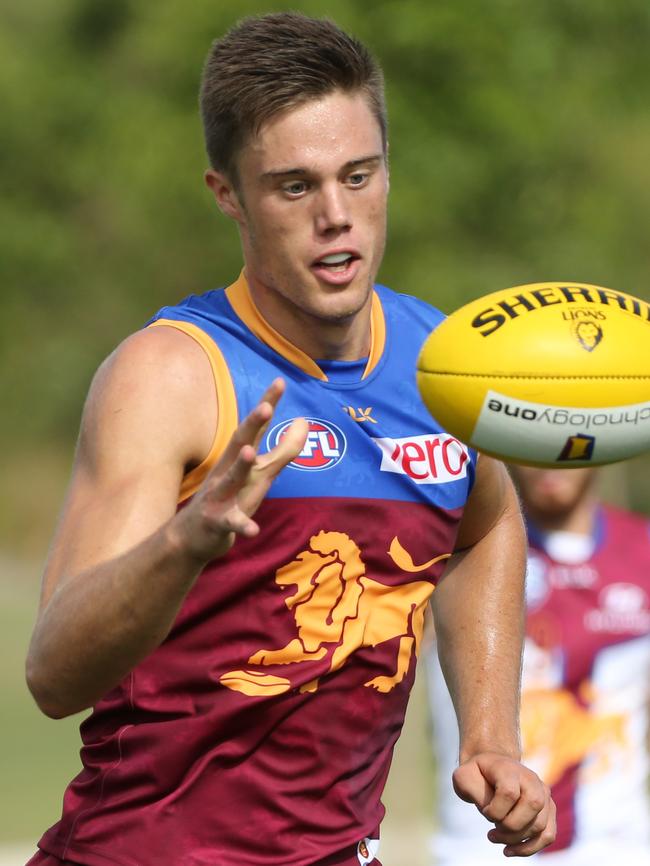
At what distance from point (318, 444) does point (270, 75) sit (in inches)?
35.9

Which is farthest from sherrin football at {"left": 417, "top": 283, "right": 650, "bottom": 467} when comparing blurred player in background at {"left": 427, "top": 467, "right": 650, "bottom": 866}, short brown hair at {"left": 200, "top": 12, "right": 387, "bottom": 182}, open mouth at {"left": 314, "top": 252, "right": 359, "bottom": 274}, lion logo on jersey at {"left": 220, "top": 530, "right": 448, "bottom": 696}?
blurred player in background at {"left": 427, "top": 467, "right": 650, "bottom": 866}

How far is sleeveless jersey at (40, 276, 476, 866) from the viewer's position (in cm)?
391

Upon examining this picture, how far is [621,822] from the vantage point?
695 cm

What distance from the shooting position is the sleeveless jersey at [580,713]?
22.6ft

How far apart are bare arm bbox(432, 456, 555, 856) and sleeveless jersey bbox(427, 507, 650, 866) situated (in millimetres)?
2360

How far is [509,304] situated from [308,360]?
52 cm

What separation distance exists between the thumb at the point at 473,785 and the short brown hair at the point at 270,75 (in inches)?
63.6

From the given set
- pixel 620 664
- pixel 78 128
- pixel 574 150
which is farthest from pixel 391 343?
pixel 78 128

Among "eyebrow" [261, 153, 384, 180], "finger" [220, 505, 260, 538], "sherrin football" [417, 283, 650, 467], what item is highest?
"eyebrow" [261, 153, 384, 180]

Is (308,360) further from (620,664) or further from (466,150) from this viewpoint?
(466,150)

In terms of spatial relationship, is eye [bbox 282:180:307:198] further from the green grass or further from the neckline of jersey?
the green grass

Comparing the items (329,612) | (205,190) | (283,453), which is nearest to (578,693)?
(329,612)

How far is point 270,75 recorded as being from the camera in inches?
160

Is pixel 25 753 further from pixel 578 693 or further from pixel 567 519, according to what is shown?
pixel 578 693
